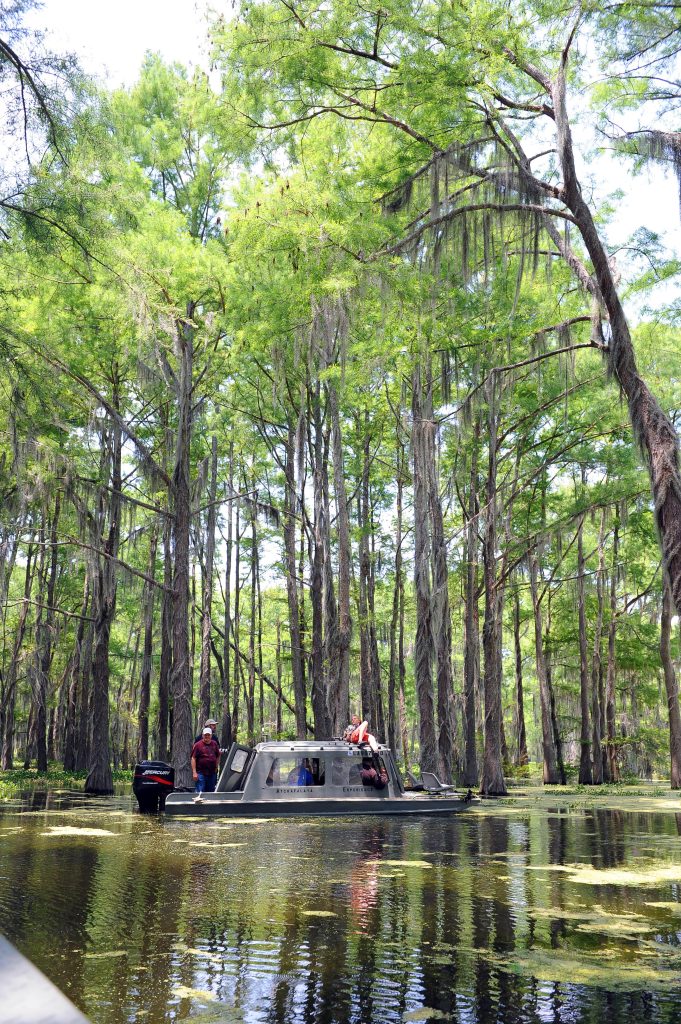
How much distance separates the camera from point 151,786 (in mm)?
16109

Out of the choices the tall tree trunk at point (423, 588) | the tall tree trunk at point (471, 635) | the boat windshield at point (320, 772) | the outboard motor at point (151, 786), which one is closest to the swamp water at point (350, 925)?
the boat windshield at point (320, 772)

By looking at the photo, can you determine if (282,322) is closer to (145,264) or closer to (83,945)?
(145,264)

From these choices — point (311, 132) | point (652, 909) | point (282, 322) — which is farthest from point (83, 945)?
point (311, 132)

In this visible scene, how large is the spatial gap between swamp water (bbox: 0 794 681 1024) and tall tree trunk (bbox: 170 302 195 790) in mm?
7300

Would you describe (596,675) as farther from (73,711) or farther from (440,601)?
(73,711)

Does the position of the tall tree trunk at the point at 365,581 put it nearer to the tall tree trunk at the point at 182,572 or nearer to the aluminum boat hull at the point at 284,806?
the tall tree trunk at the point at 182,572

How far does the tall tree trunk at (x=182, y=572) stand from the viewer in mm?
19672

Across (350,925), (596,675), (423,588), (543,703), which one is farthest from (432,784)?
(596,675)

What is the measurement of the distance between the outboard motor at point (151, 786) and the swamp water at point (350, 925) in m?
3.71

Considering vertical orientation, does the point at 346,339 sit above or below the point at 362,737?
above

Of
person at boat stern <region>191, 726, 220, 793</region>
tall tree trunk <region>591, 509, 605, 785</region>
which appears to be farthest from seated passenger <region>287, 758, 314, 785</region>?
tall tree trunk <region>591, 509, 605, 785</region>

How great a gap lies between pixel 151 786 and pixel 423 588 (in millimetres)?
7369

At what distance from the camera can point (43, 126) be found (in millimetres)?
8781

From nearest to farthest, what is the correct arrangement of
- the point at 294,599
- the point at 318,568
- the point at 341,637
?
1. the point at 341,637
2. the point at 318,568
3. the point at 294,599
